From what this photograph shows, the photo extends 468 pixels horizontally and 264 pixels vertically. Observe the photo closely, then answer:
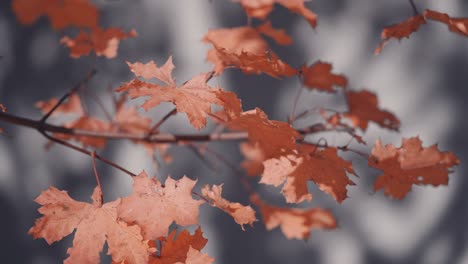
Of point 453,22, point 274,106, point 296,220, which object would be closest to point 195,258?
point 296,220

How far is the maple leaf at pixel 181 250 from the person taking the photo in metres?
0.62

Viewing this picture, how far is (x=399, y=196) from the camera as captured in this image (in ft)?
2.38

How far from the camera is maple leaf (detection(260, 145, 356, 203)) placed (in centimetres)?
65

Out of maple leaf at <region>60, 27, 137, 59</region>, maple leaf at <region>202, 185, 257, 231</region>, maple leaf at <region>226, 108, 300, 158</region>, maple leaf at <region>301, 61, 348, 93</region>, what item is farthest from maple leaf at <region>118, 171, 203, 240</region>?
maple leaf at <region>301, 61, 348, 93</region>

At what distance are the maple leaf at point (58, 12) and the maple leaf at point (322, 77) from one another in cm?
52

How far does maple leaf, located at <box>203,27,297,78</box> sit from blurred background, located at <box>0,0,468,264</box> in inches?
17.4

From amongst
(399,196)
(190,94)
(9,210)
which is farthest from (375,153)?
(9,210)

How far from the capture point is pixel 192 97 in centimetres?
56

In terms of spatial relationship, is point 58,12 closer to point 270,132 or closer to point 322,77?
point 270,132

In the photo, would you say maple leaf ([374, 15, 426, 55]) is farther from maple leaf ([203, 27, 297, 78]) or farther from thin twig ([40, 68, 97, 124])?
thin twig ([40, 68, 97, 124])

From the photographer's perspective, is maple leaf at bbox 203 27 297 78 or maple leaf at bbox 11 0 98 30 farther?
maple leaf at bbox 203 27 297 78

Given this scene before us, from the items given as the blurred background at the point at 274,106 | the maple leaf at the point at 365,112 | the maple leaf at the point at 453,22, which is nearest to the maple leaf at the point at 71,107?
the blurred background at the point at 274,106

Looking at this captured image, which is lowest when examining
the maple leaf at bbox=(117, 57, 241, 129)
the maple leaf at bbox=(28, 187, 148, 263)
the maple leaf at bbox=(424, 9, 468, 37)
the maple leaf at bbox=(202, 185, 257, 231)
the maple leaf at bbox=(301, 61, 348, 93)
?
the maple leaf at bbox=(28, 187, 148, 263)

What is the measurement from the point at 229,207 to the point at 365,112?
19.7 inches
